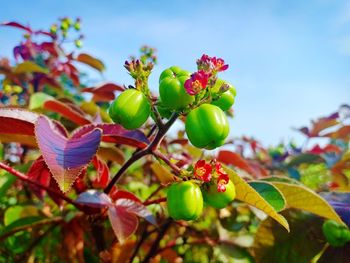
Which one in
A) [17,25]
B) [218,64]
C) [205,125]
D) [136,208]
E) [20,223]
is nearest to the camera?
[205,125]

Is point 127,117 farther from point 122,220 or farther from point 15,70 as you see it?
point 15,70

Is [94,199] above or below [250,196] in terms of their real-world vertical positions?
below

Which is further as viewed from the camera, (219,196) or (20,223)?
(20,223)

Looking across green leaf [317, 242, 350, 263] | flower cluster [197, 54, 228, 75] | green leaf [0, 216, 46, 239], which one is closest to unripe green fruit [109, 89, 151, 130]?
flower cluster [197, 54, 228, 75]

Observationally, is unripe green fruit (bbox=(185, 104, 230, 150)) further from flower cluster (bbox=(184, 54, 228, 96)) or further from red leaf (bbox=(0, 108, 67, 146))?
red leaf (bbox=(0, 108, 67, 146))

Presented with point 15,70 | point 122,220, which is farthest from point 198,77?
point 15,70

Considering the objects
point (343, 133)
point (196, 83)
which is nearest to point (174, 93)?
point (196, 83)

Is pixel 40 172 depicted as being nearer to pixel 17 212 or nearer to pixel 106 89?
pixel 17 212

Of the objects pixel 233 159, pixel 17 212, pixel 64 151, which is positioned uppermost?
pixel 64 151
